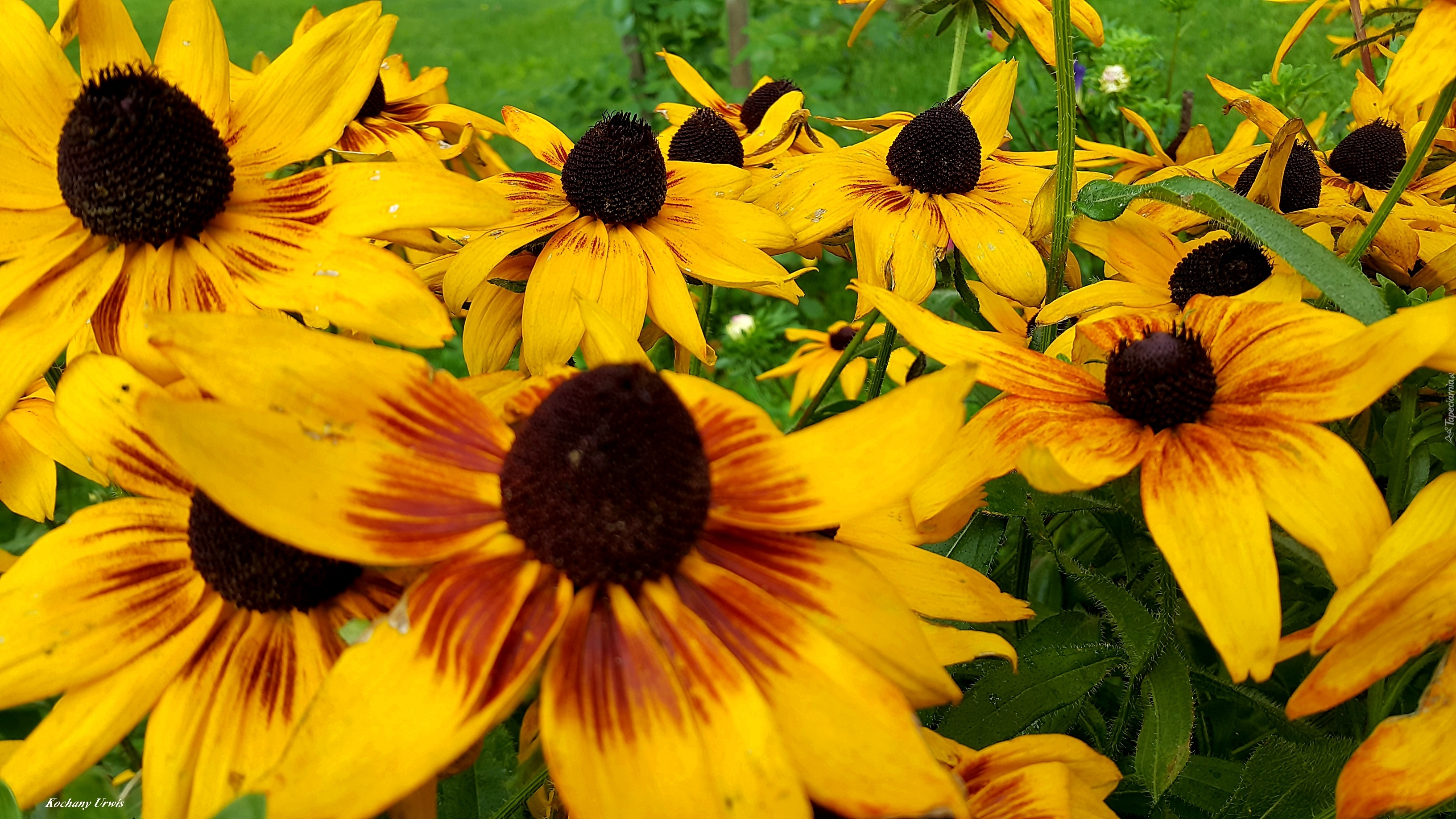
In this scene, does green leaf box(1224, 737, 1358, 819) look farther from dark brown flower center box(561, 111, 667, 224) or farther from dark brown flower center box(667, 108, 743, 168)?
dark brown flower center box(667, 108, 743, 168)

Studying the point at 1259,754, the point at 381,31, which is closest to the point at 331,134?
the point at 381,31

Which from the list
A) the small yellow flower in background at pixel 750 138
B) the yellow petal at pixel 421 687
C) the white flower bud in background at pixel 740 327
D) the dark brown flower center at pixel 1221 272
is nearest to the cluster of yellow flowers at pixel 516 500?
the yellow petal at pixel 421 687

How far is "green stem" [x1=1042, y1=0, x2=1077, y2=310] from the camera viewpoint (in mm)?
782

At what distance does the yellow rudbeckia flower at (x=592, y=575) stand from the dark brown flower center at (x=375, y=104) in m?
0.80

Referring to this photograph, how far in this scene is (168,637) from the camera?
53 centimetres

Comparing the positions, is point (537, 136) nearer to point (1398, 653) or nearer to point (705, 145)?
point (705, 145)

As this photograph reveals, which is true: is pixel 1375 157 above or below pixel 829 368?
above

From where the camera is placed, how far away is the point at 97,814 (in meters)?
0.45

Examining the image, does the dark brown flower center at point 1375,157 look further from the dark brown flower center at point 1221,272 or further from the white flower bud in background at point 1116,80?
the white flower bud in background at point 1116,80

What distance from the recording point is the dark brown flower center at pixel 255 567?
531 mm

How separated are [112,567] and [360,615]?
13 centimetres

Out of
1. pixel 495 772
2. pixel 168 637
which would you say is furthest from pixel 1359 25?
pixel 168 637

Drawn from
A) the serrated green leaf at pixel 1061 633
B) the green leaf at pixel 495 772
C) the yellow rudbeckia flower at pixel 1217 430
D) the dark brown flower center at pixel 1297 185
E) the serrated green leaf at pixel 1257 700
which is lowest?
the green leaf at pixel 495 772

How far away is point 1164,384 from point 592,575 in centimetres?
37
